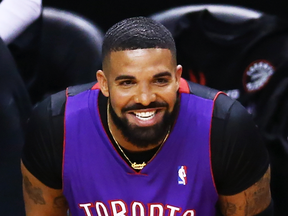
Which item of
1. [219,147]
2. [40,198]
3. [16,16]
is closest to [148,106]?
[219,147]

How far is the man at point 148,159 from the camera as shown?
149cm

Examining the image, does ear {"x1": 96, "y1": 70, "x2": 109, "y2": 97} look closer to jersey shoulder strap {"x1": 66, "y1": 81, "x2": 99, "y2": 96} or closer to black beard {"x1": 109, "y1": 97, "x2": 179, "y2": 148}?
black beard {"x1": 109, "y1": 97, "x2": 179, "y2": 148}

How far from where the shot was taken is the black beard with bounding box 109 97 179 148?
138 centimetres

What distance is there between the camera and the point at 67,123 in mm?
1555

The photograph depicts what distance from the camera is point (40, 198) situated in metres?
1.61

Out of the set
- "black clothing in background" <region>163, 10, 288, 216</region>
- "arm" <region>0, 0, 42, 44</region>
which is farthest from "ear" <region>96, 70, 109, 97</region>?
"arm" <region>0, 0, 42, 44</region>

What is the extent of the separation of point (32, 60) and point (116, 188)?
0.81 metres

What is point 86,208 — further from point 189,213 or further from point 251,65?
point 251,65

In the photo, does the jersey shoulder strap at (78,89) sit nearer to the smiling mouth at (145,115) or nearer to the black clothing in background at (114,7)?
the smiling mouth at (145,115)

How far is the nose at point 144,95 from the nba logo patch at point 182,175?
291mm

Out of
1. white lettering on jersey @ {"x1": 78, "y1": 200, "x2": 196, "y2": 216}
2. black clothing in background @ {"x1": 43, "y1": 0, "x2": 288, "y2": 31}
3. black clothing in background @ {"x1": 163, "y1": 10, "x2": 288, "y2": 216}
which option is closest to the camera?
white lettering on jersey @ {"x1": 78, "y1": 200, "x2": 196, "y2": 216}

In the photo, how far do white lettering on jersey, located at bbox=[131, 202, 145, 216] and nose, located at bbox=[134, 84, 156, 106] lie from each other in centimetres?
37

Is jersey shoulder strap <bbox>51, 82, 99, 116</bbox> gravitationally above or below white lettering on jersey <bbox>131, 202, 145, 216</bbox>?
above

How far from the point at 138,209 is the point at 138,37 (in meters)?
0.54
